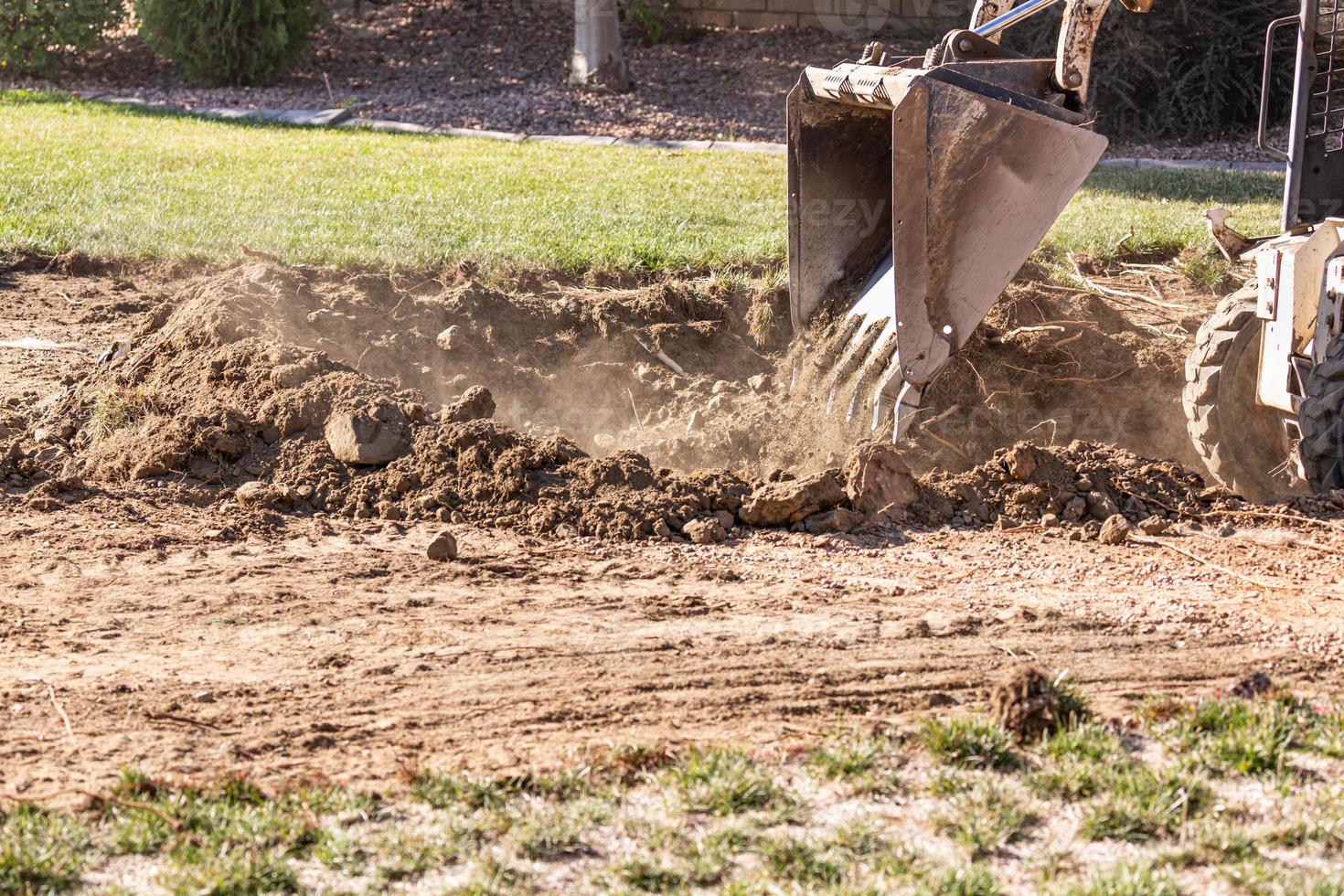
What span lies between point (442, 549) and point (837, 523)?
145cm

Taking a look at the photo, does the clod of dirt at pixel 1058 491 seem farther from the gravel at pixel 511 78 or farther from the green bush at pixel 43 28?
the green bush at pixel 43 28

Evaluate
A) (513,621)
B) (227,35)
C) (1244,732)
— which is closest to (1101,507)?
(1244,732)

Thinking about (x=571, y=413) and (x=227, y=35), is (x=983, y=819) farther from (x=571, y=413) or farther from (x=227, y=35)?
(x=227, y=35)

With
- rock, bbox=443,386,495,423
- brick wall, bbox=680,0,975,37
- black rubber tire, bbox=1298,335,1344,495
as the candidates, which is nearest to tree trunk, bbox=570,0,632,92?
brick wall, bbox=680,0,975,37

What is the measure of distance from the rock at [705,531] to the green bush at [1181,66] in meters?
11.3

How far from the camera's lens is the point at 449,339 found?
22.7 ft

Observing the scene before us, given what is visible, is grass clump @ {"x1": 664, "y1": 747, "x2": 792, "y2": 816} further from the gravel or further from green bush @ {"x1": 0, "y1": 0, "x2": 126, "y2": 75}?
green bush @ {"x1": 0, "y1": 0, "x2": 126, "y2": 75}

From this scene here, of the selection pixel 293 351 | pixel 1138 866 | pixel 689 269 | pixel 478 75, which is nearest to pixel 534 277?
pixel 689 269

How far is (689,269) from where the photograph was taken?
814 cm

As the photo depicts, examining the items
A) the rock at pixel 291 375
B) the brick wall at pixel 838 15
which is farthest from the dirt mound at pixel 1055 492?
the brick wall at pixel 838 15

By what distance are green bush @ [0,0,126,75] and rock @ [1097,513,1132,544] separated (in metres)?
15.4

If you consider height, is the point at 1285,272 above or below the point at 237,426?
above

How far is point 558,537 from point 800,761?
1854 millimetres

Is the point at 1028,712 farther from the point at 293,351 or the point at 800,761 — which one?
the point at 293,351
